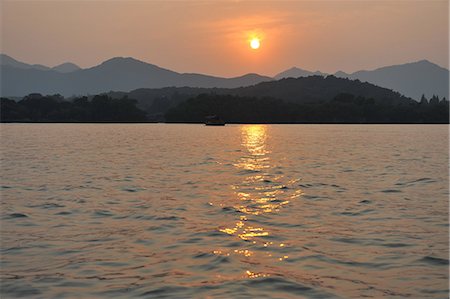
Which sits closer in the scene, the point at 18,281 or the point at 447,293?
the point at 447,293

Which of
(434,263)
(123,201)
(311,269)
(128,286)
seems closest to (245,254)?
(311,269)

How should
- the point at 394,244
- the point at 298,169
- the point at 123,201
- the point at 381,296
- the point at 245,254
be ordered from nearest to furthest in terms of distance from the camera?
the point at 381,296 < the point at 245,254 < the point at 394,244 < the point at 123,201 < the point at 298,169

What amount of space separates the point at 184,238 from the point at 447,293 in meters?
9.08

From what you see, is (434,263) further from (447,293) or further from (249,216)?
(249,216)

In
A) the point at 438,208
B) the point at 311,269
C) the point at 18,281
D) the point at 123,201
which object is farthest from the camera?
the point at 123,201

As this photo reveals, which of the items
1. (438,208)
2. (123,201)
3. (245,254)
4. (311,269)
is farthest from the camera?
(123,201)

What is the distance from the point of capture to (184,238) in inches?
728

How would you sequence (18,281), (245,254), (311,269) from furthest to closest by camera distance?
1. (245,254)
2. (311,269)
3. (18,281)

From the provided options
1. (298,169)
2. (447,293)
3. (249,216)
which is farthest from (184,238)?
(298,169)

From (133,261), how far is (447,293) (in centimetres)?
875

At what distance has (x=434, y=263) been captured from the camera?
15.5 meters

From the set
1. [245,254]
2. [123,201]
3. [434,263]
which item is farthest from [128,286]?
[123,201]

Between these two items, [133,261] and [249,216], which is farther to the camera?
[249,216]

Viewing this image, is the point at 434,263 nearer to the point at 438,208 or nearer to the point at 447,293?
the point at 447,293
